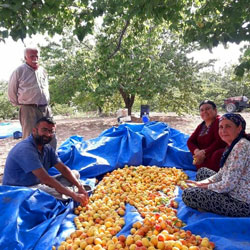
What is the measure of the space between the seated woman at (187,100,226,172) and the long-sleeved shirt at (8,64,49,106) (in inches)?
103

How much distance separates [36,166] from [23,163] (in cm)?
16

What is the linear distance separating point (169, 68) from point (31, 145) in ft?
31.4

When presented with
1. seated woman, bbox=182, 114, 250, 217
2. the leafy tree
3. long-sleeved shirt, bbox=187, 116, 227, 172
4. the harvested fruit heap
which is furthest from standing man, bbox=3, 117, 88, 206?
the leafy tree

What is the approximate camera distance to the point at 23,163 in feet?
9.37

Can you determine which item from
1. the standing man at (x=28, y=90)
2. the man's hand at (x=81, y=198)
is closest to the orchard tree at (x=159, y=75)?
the standing man at (x=28, y=90)

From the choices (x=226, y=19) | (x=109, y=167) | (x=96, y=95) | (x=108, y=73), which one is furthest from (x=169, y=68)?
(x=226, y=19)

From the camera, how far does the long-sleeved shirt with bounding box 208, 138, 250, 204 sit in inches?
95.7

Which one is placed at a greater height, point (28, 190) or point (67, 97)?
point (67, 97)

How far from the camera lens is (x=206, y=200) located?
8.75ft

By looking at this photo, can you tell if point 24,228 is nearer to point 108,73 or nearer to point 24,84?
point 24,84

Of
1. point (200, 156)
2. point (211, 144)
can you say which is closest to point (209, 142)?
point (211, 144)

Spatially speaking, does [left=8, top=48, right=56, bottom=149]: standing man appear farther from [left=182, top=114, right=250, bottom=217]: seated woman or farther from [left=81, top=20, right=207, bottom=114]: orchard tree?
[left=81, top=20, right=207, bottom=114]: orchard tree

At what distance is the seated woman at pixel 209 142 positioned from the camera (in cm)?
375

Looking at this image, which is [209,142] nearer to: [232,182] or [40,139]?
[232,182]
